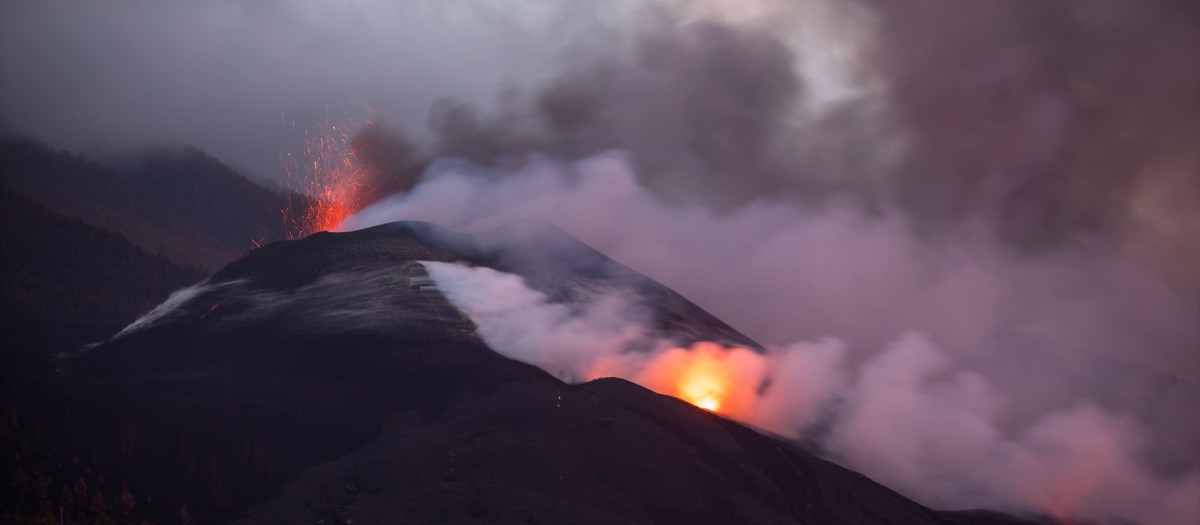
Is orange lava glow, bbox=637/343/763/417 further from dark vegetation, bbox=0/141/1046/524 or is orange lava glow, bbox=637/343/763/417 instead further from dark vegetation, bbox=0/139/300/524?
dark vegetation, bbox=0/139/300/524

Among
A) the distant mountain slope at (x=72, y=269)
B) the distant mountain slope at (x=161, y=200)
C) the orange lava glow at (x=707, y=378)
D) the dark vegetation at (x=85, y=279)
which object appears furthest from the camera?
the distant mountain slope at (x=161, y=200)

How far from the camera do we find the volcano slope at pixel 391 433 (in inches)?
765

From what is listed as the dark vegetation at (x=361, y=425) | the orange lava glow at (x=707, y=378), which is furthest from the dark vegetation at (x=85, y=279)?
the orange lava glow at (x=707, y=378)

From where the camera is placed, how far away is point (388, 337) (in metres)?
29.0

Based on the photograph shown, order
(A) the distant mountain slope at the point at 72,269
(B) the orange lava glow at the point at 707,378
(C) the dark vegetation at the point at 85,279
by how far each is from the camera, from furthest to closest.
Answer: (A) the distant mountain slope at the point at 72,269 → (B) the orange lava glow at the point at 707,378 → (C) the dark vegetation at the point at 85,279

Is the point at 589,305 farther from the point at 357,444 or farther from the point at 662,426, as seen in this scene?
the point at 357,444

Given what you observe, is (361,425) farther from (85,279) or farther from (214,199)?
(214,199)

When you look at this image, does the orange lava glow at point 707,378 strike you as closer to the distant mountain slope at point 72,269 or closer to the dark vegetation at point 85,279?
the dark vegetation at point 85,279

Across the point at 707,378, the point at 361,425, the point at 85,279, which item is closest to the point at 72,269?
the point at 85,279

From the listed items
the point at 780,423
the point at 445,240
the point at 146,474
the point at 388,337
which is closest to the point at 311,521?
the point at 146,474

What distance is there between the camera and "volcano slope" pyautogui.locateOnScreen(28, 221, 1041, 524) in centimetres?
1942

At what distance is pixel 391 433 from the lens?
76.9 feet

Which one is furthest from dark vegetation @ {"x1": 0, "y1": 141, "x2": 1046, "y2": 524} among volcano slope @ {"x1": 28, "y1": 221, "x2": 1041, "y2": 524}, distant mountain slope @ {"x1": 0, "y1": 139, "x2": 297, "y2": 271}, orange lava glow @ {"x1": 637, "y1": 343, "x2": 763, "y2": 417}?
distant mountain slope @ {"x1": 0, "y1": 139, "x2": 297, "y2": 271}

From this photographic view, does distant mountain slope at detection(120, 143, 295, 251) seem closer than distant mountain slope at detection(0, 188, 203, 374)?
No
